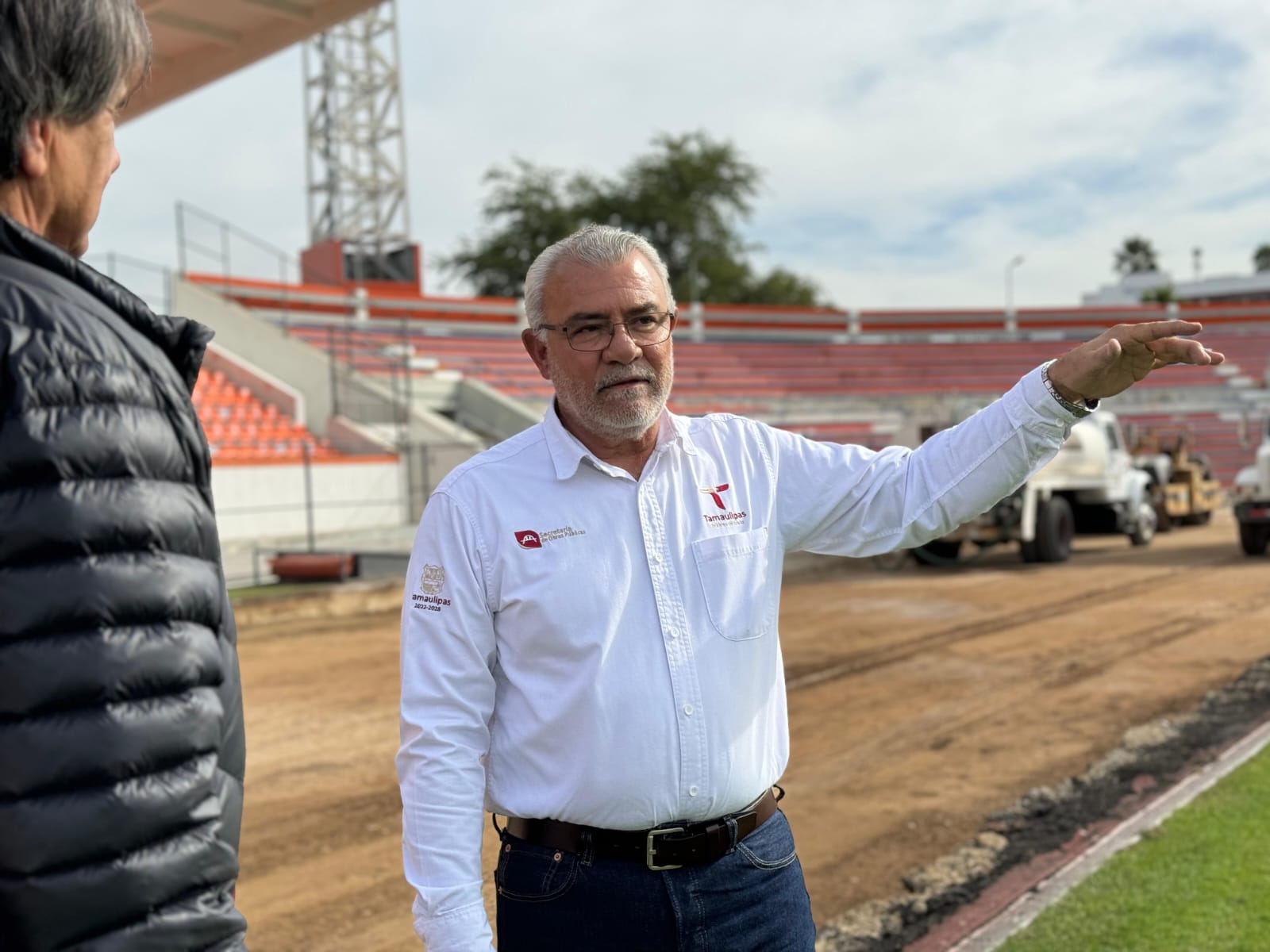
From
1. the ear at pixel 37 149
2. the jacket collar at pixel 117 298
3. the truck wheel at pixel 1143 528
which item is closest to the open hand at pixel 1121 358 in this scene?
the jacket collar at pixel 117 298

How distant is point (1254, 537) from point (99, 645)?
19.1 m

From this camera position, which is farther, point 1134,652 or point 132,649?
point 1134,652

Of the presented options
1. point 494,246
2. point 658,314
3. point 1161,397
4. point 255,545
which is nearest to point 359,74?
point 494,246

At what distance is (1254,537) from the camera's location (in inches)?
687

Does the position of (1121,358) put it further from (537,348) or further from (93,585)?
(93,585)

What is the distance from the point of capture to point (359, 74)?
3816cm

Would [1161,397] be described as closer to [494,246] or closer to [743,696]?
[494,246]

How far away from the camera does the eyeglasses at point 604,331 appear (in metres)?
2.44

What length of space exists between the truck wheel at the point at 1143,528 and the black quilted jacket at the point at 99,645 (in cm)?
2058

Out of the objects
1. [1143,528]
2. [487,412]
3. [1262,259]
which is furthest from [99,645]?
[1262,259]

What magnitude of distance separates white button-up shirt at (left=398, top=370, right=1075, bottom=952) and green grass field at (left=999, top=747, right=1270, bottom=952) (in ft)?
7.58

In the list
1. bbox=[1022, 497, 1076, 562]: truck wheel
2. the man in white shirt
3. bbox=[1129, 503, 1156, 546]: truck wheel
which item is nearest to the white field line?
the man in white shirt

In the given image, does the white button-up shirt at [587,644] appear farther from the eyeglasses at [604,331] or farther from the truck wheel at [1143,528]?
the truck wheel at [1143,528]

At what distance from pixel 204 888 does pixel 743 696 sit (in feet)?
4.37
